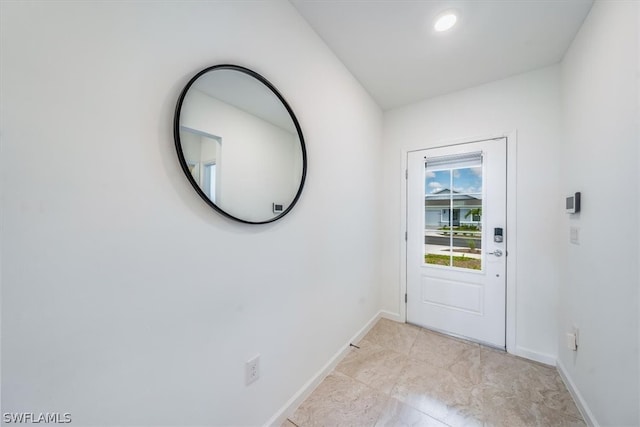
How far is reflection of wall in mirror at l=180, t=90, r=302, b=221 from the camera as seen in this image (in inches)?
39.7

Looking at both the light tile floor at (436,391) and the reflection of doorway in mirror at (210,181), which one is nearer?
the reflection of doorway in mirror at (210,181)

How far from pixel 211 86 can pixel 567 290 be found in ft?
8.60

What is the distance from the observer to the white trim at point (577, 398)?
1292 millimetres

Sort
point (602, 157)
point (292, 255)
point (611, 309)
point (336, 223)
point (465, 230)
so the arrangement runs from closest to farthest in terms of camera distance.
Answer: point (611, 309)
point (602, 157)
point (292, 255)
point (336, 223)
point (465, 230)

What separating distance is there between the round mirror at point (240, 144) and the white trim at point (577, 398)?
2098 mm

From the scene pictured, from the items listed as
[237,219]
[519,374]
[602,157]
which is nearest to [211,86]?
[237,219]

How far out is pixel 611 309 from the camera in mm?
1142

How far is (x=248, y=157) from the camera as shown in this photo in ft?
3.88

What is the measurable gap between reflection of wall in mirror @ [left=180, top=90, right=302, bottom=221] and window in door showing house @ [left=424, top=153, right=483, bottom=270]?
162cm

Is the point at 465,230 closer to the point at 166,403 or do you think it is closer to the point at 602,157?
the point at 602,157

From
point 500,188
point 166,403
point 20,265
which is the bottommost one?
point 166,403

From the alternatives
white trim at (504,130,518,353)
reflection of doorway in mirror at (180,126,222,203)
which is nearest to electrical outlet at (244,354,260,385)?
reflection of doorway in mirror at (180,126,222,203)

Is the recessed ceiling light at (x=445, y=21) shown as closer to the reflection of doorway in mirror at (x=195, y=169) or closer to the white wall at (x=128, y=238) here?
the white wall at (x=128, y=238)

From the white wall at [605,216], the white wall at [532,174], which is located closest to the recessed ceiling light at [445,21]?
the white wall at [605,216]
